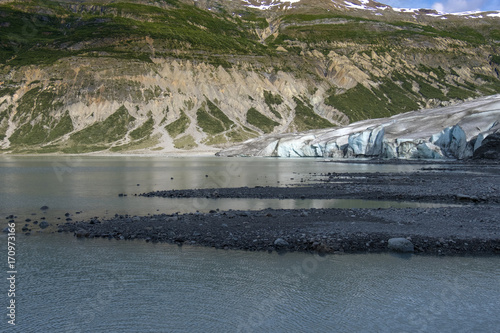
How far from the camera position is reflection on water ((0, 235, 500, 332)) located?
29.5 ft

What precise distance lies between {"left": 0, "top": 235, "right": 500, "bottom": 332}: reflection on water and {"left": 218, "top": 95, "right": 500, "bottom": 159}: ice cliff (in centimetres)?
5942

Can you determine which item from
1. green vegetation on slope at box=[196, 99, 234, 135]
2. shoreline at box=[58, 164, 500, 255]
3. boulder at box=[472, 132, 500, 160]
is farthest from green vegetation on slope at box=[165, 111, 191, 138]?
shoreline at box=[58, 164, 500, 255]

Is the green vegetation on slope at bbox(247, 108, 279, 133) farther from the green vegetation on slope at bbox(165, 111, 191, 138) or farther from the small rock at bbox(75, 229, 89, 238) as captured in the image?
the small rock at bbox(75, 229, 89, 238)

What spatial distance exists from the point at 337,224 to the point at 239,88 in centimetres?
17890

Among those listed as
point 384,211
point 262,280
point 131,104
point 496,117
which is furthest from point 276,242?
point 131,104

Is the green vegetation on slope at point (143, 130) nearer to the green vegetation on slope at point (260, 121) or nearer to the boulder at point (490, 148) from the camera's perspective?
the green vegetation on slope at point (260, 121)

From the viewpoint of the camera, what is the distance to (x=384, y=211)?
20688mm

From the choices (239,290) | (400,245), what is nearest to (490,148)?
(400,245)

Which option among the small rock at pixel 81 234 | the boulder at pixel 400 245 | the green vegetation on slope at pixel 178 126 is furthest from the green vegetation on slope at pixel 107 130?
the boulder at pixel 400 245

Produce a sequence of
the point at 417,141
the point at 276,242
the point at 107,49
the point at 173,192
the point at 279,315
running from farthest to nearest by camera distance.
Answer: the point at 107,49 < the point at 417,141 < the point at 173,192 < the point at 276,242 < the point at 279,315

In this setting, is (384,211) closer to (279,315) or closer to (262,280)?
(262,280)

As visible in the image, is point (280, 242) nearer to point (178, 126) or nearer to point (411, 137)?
point (411, 137)

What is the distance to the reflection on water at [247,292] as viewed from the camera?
899cm
